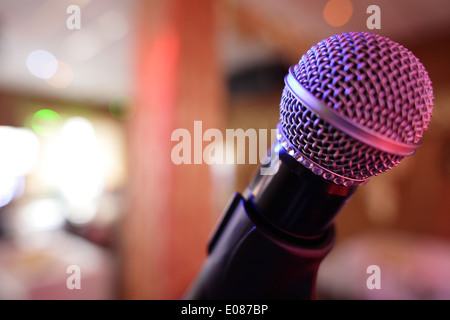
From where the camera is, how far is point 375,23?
0.76 meters

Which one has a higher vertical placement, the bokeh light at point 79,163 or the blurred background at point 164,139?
the blurred background at point 164,139

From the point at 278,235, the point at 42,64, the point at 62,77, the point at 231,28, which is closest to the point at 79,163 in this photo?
the point at 62,77

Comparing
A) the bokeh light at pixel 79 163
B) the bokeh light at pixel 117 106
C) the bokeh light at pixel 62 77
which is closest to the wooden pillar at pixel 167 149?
the bokeh light at pixel 62 77

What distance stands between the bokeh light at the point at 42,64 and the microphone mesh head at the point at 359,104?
15.3 ft

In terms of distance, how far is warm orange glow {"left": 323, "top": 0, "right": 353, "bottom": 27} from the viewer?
2234mm

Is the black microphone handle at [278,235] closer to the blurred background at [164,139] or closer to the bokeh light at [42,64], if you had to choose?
the blurred background at [164,139]

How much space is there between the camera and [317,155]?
0.92ft

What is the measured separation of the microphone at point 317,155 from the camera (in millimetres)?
254

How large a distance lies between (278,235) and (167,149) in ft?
4.50

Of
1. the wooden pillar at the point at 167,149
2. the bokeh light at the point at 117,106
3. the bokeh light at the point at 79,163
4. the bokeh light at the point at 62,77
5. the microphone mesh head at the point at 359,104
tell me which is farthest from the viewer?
the bokeh light at the point at 117,106

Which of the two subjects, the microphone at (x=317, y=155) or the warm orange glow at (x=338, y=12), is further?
the warm orange glow at (x=338, y=12)

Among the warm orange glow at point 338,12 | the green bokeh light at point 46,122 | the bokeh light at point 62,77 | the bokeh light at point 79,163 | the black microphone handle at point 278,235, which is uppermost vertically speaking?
the warm orange glow at point 338,12

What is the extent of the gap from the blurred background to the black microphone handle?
0.16 m

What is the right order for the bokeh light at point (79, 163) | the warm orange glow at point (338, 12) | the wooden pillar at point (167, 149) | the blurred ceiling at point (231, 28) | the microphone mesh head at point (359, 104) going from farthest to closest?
the bokeh light at point (79, 163)
the blurred ceiling at point (231, 28)
the warm orange glow at point (338, 12)
the wooden pillar at point (167, 149)
the microphone mesh head at point (359, 104)
